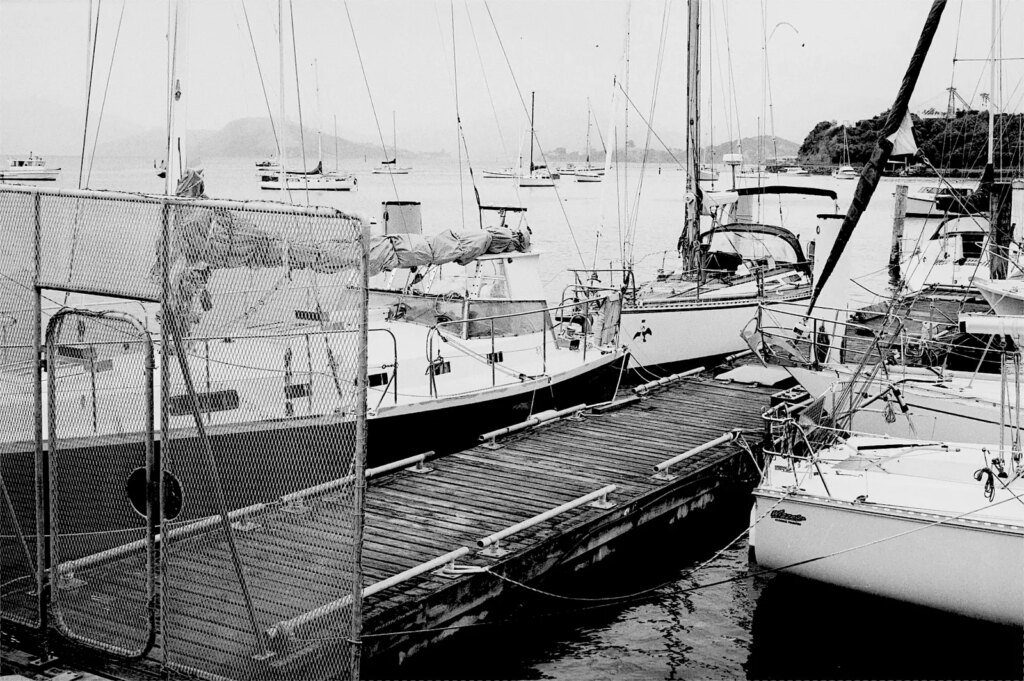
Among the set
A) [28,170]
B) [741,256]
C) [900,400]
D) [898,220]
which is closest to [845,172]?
[28,170]

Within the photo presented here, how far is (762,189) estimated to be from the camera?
31.0 metres

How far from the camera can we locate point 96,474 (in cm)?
755

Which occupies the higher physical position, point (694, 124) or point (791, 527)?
point (694, 124)

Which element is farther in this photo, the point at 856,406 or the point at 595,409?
the point at 595,409

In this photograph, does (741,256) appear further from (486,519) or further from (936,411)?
(486,519)

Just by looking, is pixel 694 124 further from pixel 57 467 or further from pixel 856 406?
pixel 57 467

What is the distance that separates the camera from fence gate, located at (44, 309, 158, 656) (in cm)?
737

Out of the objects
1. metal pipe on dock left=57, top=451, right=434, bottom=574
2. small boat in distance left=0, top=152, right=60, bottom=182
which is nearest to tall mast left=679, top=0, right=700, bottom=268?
metal pipe on dock left=57, top=451, right=434, bottom=574

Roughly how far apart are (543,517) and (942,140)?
6448 centimetres

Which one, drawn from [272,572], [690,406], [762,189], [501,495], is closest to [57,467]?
[272,572]

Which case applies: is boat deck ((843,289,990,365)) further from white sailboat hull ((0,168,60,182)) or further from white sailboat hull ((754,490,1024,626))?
white sailboat hull ((0,168,60,182))

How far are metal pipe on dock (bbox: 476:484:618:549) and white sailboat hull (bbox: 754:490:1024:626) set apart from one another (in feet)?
6.16

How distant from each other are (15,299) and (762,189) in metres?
26.3

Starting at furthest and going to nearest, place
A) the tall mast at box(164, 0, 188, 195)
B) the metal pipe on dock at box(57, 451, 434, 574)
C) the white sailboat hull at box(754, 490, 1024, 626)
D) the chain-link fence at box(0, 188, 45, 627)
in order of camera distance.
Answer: the tall mast at box(164, 0, 188, 195) → the white sailboat hull at box(754, 490, 1024, 626) → the chain-link fence at box(0, 188, 45, 627) → the metal pipe on dock at box(57, 451, 434, 574)
